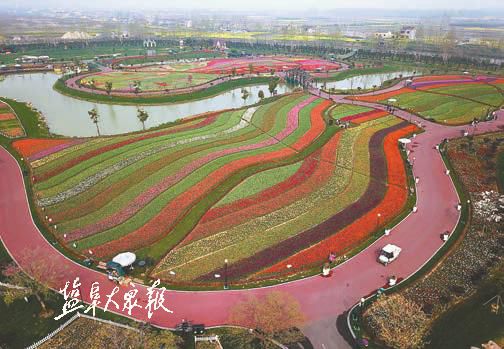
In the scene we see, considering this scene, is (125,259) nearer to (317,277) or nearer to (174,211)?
(174,211)

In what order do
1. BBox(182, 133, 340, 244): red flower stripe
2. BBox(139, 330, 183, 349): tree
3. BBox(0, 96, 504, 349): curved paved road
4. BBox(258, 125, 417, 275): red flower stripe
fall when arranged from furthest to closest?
BBox(182, 133, 340, 244): red flower stripe, BBox(258, 125, 417, 275): red flower stripe, BBox(0, 96, 504, 349): curved paved road, BBox(139, 330, 183, 349): tree

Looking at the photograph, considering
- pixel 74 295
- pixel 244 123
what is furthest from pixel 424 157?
pixel 74 295

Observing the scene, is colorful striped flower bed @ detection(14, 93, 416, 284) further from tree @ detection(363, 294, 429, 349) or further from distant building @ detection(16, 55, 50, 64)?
distant building @ detection(16, 55, 50, 64)

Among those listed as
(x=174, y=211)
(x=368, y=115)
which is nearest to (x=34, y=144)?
(x=174, y=211)

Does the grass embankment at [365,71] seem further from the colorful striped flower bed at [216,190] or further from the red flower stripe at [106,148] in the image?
the red flower stripe at [106,148]

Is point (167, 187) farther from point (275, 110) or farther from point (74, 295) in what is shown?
point (275, 110)

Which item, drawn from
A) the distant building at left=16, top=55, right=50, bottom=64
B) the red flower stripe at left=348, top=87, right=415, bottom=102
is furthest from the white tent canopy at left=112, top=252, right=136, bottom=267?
the distant building at left=16, top=55, right=50, bottom=64
